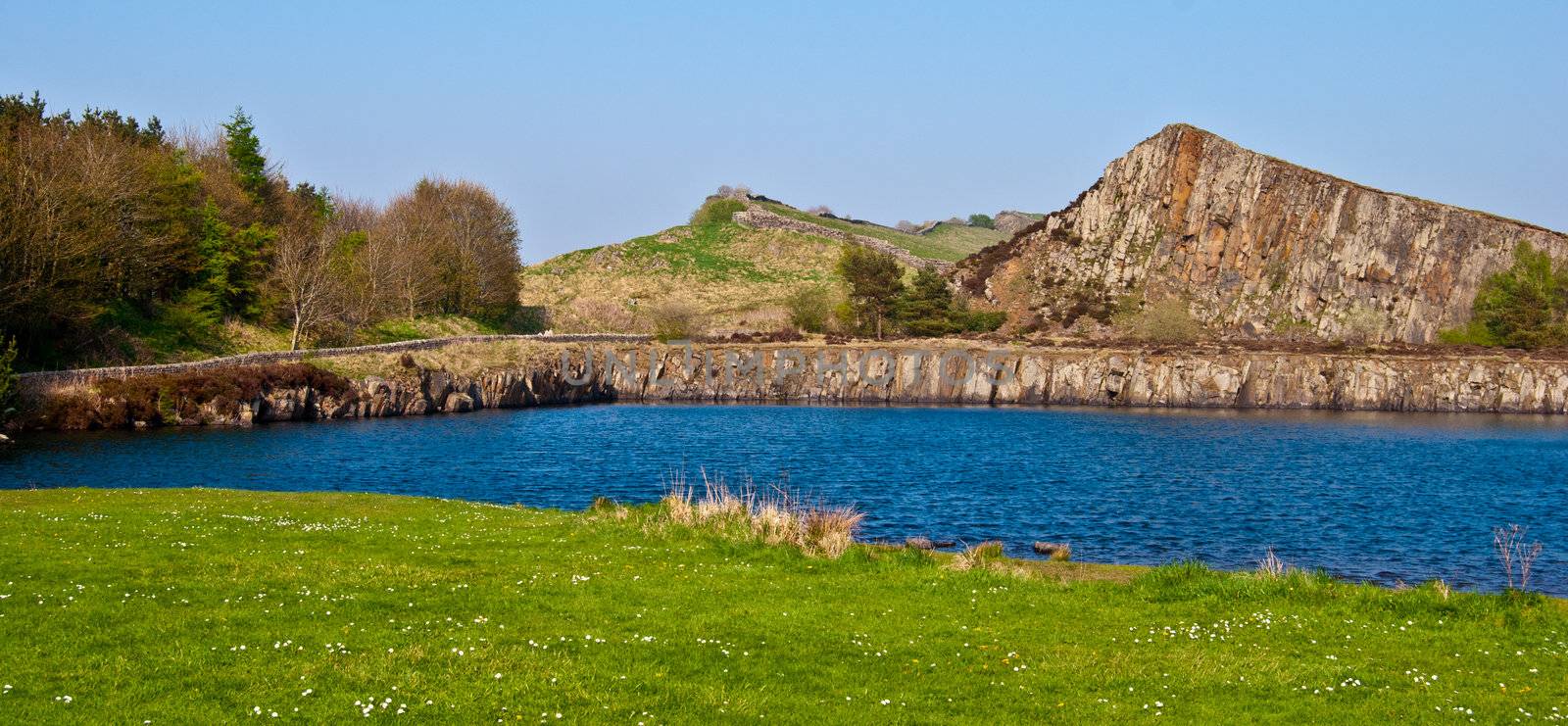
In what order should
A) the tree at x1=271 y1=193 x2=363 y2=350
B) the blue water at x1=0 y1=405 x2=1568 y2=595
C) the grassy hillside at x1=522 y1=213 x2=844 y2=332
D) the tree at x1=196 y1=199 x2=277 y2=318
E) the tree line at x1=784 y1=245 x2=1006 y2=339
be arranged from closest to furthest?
the blue water at x1=0 y1=405 x2=1568 y2=595, the tree at x1=196 y1=199 x2=277 y2=318, the tree at x1=271 y1=193 x2=363 y2=350, the tree line at x1=784 y1=245 x2=1006 y2=339, the grassy hillside at x1=522 y1=213 x2=844 y2=332

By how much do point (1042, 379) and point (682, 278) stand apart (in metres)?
85.9

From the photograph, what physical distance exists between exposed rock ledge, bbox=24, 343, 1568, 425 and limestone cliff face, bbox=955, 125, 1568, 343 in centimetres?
2250

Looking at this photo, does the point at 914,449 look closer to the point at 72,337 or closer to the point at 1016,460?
the point at 1016,460

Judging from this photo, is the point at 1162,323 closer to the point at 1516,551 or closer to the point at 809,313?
the point at 809,313

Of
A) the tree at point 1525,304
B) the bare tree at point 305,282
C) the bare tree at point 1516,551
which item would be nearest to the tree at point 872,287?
the bare tree at point 305,282

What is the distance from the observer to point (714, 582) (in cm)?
1942

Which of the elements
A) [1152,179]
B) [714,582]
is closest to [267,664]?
[714,582]

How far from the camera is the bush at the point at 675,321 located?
12250cm

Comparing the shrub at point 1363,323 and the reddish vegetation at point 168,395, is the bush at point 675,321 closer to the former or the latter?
the reddish vegetation at point 168,395

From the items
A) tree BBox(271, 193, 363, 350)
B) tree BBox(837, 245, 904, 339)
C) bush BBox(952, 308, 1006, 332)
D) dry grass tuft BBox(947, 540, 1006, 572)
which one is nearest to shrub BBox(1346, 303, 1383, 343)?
bush BBox(952, 308, 1006, 332)

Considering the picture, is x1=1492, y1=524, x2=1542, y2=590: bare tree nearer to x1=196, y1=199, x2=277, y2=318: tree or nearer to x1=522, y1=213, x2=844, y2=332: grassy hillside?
x1=196, y1=199, x2=277, y2=318: tree

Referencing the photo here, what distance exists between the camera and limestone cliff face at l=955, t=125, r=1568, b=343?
122m

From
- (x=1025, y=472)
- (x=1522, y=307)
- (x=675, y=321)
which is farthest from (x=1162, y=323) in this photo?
(x=1025, y=472)

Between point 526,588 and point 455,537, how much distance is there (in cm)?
637
